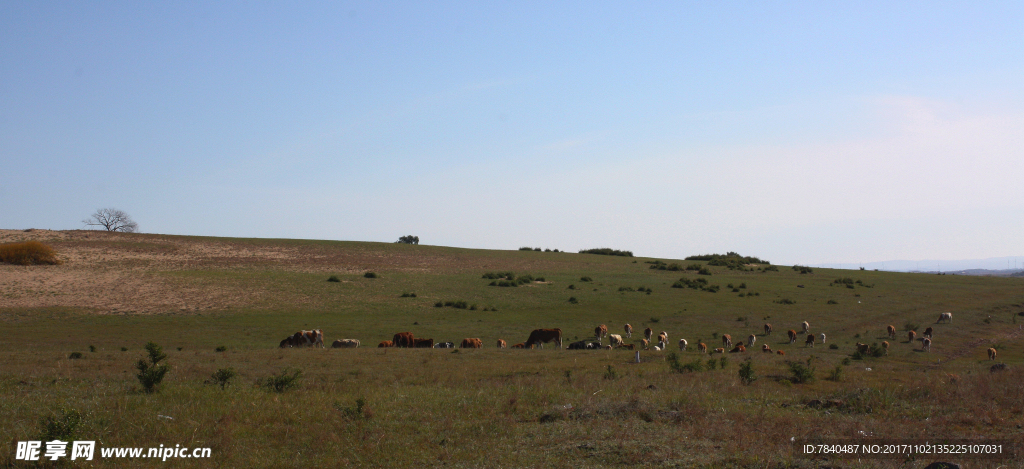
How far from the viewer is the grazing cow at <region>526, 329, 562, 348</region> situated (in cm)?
3095

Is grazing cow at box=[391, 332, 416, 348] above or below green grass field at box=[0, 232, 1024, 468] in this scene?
below

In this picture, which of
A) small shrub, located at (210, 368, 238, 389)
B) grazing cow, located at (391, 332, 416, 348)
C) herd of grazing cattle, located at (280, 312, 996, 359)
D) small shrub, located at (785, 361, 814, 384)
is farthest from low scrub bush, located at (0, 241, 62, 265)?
small shrub, located at (785, 361, 814, 384)

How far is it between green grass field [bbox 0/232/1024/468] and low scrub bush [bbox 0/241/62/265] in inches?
66.0

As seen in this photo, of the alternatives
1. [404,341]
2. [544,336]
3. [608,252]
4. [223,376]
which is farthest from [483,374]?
[608,252]

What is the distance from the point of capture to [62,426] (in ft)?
29.0

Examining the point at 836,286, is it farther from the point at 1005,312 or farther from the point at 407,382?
the point at 407,382

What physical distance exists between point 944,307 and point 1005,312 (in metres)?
3.82

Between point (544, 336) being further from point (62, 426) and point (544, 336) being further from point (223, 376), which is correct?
point (62, 426)

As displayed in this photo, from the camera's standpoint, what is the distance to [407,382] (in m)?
16.6

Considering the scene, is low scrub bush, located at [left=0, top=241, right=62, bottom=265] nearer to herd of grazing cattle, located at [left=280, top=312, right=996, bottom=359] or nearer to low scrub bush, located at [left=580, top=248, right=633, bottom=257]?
herd of grazing cattle, located at [left=280, top=312, right=996, bottom=359]

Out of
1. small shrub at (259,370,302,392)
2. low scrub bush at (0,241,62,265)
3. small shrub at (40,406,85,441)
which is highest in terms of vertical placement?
low scrub bush at (0,241,62,265)

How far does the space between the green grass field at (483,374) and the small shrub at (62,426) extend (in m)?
0.44

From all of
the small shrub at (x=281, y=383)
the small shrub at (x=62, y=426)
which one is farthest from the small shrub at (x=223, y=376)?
the small shrub at (x=62, y=426)

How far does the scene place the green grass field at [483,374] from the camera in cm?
965
